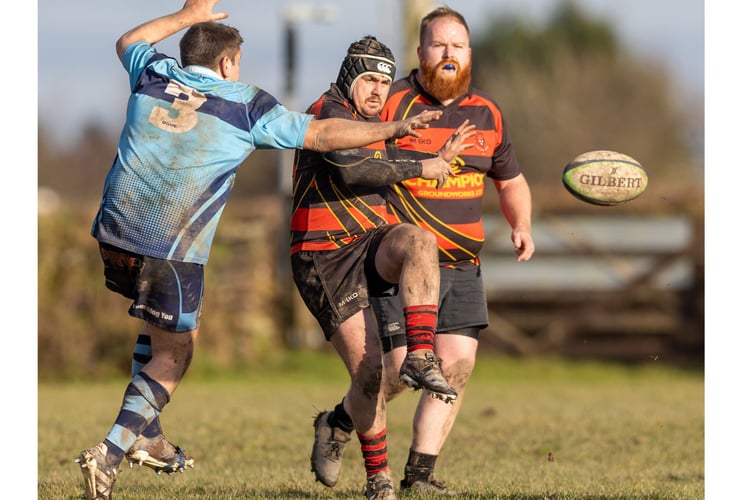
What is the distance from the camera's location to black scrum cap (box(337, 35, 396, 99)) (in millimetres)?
6668

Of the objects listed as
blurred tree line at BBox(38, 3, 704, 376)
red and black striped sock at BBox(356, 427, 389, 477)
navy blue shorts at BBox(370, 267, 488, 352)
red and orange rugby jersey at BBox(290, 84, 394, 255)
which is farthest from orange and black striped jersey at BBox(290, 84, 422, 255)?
blurred tree line at BBox(38, 3, 704, 376)

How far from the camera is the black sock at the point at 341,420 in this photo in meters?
7.43

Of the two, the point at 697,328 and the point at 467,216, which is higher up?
the point at 467,216

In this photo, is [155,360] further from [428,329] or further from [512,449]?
[512,449]

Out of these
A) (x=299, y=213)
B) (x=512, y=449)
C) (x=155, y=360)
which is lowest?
(x=512, y=449)

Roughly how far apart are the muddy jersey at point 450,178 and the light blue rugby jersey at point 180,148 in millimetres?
1375

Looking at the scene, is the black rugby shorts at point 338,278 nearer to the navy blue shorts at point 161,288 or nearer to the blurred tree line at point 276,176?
the navy blue shorts at point 161,288

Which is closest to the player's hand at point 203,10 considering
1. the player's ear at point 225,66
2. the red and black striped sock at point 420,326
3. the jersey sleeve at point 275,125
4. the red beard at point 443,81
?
the player's ear at point 225,66

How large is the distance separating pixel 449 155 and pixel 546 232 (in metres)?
13.7

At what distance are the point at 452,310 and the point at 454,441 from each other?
121 inches

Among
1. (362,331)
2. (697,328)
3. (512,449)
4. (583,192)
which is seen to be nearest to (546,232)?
(697,328)

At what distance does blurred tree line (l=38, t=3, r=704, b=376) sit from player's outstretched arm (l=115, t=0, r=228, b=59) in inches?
420

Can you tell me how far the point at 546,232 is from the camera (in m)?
20.0

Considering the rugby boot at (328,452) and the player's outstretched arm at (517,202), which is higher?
the player's outstretched arm at (517,202)
